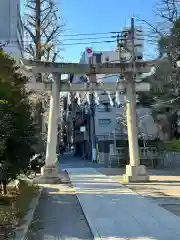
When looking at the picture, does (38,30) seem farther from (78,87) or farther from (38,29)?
(78,87)

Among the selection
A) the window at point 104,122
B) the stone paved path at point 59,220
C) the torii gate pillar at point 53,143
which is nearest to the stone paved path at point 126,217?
the stone paved path at point 59,220

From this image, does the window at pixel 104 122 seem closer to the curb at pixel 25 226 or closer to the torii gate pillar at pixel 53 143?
the torii gate pillar at pixel 53 143

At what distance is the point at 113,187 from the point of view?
1936 centimetres

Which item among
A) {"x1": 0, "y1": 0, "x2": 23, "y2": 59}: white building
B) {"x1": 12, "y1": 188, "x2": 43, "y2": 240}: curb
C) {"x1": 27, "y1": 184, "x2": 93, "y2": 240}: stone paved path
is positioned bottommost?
{"x1": 27, "y1": 184, "x2": 93, "y2": 240}: stone paved path

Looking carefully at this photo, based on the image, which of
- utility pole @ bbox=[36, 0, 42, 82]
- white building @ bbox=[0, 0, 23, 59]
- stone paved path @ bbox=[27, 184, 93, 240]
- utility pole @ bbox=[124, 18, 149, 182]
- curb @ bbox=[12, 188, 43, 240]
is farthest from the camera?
white building @ bbox=[0, 0, 23, 59]

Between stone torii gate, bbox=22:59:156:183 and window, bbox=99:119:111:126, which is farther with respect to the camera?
window, bbox=99:119:111:126

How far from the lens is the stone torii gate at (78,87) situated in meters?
22.1

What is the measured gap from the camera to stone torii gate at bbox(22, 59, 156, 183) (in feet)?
72.6

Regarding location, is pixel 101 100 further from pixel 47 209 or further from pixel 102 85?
pixel 47 209

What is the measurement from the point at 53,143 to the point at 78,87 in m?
3.18

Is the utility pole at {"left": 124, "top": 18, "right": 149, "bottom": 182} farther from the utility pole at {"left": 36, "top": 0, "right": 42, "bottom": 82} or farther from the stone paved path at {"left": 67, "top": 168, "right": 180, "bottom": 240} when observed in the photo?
the utility pole at {"left": 36, "top": 0, "right": 42, "bottom": 82}

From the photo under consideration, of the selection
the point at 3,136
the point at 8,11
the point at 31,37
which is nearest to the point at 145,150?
the point at 31,37

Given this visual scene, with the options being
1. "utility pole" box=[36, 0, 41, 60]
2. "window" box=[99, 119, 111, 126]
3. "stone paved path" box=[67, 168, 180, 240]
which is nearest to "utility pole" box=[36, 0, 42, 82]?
"utility pole" box=[36, 0, 41, 60]

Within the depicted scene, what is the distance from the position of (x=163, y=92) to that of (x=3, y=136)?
30.6 metres
